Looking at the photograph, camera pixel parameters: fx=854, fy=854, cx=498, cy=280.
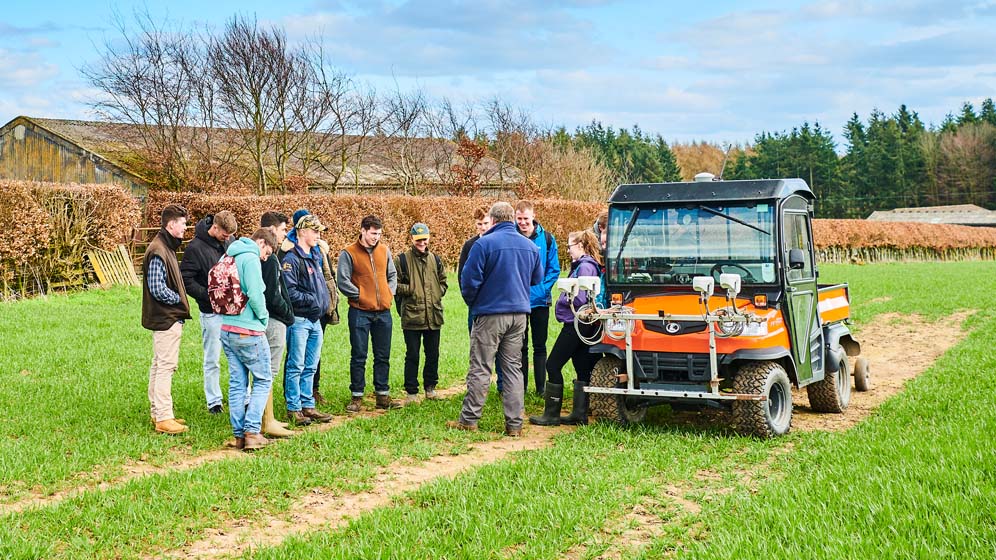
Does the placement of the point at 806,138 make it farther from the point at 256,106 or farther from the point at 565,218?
the point at 256,106

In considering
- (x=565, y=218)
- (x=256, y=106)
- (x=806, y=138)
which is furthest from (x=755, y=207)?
(x=806, y=138)

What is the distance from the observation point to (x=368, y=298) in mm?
8828

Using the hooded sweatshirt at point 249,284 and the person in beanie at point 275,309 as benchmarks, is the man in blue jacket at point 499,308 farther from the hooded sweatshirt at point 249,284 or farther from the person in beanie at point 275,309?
the hooded sweatshirt at point 249,284

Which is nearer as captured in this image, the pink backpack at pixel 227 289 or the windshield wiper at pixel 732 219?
the pink backpack at pixel 227 289

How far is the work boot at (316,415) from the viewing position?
8.36 m

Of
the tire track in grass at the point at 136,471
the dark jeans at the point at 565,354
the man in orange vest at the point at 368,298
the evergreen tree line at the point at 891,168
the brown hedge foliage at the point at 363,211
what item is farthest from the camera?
the evergreen tree line at the point at 891,168

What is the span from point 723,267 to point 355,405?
3.99 metres

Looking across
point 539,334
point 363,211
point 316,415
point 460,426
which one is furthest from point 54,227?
point 460,426

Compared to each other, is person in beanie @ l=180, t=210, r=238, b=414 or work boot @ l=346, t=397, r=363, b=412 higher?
person in beanie @ l=180, t=210, r=238, b=414

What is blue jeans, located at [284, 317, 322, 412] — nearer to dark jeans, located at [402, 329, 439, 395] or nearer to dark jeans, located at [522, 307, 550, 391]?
dark jeans, located at [402, 329, 439, 395]

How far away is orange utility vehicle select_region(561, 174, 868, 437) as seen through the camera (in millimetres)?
7266

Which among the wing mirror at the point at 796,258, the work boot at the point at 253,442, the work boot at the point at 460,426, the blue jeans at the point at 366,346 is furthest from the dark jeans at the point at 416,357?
the wing mirror at the point at 796,258

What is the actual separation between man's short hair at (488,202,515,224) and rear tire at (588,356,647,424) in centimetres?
159

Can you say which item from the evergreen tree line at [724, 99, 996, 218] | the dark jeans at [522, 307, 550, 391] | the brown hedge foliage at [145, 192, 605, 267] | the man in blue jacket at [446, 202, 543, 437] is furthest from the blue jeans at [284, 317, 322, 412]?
the evergreen tree line at [724, 99, 996, 218]
